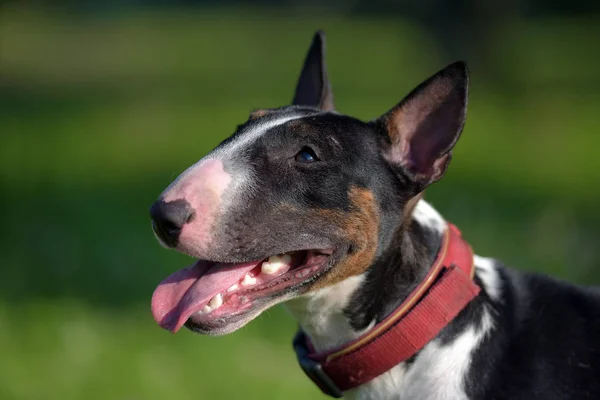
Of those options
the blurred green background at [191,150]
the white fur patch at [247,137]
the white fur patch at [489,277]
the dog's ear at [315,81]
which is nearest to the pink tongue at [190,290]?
the white fur patch at [247,137]

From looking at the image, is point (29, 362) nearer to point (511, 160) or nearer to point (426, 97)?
point (426, 97)

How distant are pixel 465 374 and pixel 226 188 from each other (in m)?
0.96

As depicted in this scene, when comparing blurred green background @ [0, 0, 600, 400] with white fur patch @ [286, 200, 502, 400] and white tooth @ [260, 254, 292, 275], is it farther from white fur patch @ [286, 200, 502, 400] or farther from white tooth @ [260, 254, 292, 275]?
white tooth @ [260, 254, 292, 275]

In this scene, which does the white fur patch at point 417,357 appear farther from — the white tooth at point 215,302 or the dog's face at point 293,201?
the white tooth at point 215,302

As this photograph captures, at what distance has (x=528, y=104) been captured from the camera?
1467 cm

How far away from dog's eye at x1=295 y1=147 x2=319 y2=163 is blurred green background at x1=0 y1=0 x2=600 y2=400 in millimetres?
2082

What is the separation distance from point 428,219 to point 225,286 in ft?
2.50

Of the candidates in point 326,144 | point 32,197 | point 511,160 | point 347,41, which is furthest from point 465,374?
point 347,41

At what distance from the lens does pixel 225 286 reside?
309cm

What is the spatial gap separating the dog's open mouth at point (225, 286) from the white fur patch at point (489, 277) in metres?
0.60

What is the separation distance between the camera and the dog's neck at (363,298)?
10.5ft

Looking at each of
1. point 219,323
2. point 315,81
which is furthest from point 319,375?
point 315,81

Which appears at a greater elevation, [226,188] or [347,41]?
[226,188]

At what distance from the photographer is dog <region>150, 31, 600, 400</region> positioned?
3.04 meters
